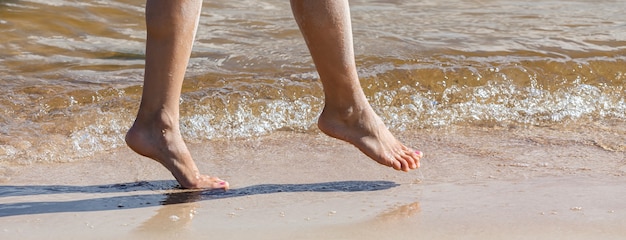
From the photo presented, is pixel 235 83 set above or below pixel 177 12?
below

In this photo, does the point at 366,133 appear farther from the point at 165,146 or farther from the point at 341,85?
the point at 165,146

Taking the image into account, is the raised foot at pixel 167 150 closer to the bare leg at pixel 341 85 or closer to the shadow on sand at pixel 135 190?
the shadow on sand at pixel 135 190

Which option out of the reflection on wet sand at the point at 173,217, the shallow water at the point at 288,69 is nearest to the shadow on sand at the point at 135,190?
the reflection on wet sand at the point at 173,217

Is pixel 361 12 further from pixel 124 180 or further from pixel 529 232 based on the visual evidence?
pixel 529 232

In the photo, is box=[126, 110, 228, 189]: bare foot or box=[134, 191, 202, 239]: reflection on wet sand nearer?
box=[134, 191, 202, 239]: reflection on wet sand

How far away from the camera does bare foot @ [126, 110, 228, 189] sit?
289cm

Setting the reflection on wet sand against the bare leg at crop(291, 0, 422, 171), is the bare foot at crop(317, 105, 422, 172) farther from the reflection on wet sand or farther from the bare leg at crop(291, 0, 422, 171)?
the reflection on wet sand

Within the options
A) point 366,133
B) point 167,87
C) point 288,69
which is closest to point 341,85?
point 366,133

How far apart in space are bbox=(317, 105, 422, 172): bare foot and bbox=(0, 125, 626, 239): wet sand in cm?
7

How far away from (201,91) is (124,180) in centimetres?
114

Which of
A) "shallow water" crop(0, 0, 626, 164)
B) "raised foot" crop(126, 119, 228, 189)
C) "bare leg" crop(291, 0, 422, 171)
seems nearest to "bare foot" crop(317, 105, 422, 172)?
"bare leg" crop(291, 0, 422, 171)

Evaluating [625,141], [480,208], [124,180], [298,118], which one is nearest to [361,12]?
[298,118]

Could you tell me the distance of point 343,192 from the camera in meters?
2.86

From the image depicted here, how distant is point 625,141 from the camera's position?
3.54 m
